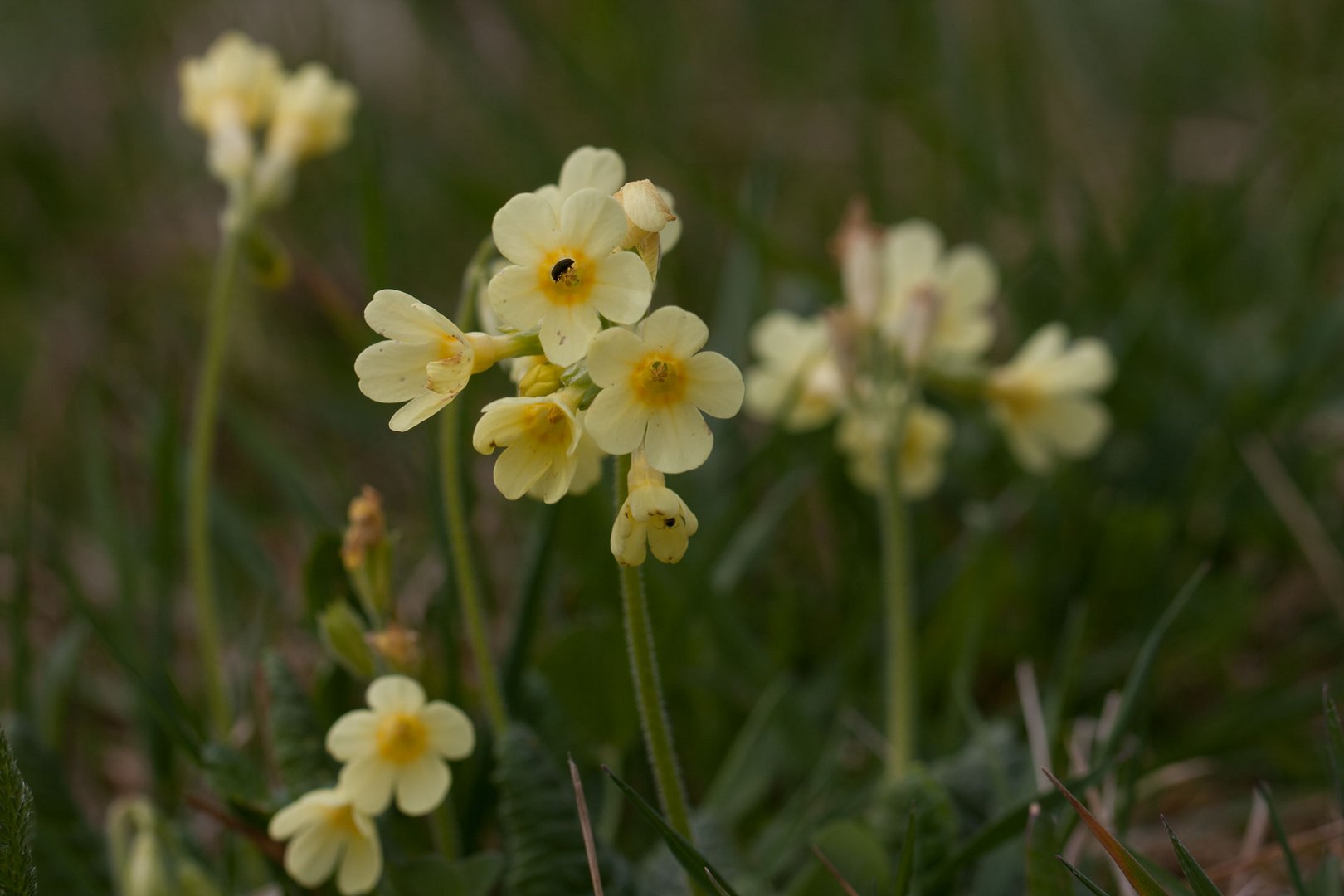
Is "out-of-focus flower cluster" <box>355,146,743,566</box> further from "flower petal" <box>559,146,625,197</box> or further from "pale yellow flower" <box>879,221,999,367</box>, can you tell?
"pale yellow flower" <box>879,221,999,367</box>

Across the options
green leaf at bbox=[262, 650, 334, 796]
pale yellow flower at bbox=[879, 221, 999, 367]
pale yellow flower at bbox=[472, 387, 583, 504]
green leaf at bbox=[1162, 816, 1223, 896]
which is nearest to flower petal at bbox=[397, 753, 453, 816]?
green leaf at bbox=[262, 650, 334, 796]

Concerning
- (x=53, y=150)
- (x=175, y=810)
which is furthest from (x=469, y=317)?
(x=53, y=150)

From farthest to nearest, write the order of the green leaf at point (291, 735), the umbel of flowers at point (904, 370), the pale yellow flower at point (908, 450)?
the pale yellow flower at point (908, 450), the umbel of flowers at point (904, 370), the green leaf at point (291, 735)

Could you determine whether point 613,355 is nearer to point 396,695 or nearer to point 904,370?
point 396,695

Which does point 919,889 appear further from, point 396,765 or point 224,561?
point 224,561

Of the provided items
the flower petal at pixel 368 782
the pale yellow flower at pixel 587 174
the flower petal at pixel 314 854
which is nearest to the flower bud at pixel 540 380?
the pale yellow flower at pixel 587 174

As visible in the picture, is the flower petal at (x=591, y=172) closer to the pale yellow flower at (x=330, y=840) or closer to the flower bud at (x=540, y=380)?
the flower bud at (x=540, y=380)

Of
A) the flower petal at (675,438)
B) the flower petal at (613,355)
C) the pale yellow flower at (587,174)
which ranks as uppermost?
the pale yellow flower at (587,174)

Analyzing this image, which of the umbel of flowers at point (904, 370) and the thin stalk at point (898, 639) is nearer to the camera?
the thin stalk at point (898, 639)
